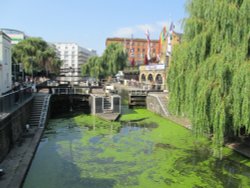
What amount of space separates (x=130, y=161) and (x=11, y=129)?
5.87 metres

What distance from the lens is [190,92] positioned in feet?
39.9

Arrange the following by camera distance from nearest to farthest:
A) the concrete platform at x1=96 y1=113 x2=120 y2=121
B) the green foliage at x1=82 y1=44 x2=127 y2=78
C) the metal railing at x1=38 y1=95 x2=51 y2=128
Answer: the metal railing at x1=38 y1=95 x2=51 y2=128
the concrete platform at x1=96 y1=113 x2=120 y2=121
the green foliage at x1=82 y1=44 x2=127 y2=78

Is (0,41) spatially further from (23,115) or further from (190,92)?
(190,92)

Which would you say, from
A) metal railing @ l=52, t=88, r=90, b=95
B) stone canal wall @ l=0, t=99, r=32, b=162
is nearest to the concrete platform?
metal railing @ l=52, t=88, r=90, b=95

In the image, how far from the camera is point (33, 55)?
48219 mm

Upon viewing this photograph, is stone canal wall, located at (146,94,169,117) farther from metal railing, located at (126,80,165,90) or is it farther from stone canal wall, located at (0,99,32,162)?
stone canal wall, located at (0,99,32,162)

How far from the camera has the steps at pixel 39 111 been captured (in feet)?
65.8

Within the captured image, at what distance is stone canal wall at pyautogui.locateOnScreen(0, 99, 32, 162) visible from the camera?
12.1 meters

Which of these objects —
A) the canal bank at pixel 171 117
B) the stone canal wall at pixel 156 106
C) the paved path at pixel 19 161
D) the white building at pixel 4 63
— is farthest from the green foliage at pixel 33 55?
the paved path at pixel 19 161

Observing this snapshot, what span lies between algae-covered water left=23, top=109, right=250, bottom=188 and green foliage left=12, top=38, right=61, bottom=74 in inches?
1112

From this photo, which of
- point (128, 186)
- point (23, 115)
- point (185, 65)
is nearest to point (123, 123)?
point (23, 115)

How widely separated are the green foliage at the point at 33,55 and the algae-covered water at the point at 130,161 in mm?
28242

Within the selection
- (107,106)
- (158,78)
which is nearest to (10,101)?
(107,106)

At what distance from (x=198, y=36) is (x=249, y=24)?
6.98 feet
